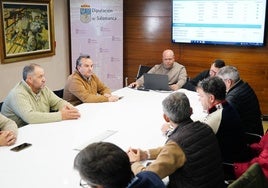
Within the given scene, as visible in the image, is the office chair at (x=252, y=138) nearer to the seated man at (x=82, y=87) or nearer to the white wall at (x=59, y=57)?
the seated man at (x=82, y=87)

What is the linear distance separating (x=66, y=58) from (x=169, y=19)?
6.48 feet

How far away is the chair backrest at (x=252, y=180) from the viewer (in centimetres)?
166

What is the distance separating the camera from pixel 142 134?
2.73 meters

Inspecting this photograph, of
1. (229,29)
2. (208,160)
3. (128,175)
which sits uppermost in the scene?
(229,29)

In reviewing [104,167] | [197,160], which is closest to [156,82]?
[197,160]

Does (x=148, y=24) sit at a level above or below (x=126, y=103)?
above

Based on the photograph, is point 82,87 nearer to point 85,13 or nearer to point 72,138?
point 72,138

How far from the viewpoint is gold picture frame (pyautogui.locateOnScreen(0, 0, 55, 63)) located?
497cm

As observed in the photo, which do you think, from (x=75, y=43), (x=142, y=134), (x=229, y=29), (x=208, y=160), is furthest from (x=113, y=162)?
(x=75, y=43)

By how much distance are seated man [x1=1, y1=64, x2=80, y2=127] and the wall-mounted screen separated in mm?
3029

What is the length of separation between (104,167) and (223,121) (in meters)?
1.47

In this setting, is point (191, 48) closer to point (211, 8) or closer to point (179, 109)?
point (211, 8)

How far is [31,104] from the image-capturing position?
3211 mm

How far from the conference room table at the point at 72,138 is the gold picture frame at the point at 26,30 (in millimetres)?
2032
